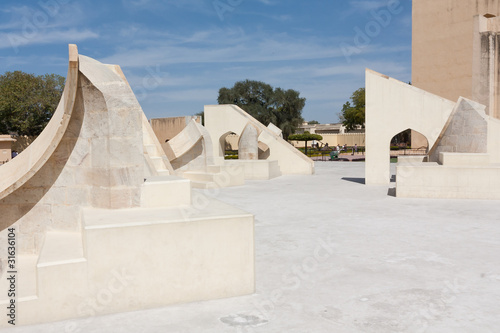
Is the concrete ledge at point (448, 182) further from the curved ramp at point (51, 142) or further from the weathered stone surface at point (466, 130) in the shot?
the curved ramp at point (51, 142)

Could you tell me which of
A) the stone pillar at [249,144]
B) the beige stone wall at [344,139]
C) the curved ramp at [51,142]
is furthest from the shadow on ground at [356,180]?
the beige stone wall at [344,139]

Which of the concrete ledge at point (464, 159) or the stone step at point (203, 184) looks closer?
the concrete ledge at point (464, 159)

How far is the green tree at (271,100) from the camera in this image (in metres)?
46.4

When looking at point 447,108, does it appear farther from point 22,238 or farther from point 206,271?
point 22,238

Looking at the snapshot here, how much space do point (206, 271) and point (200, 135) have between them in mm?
11075

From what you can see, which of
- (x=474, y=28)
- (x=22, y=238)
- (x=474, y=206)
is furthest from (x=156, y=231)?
(x=474, y=28)

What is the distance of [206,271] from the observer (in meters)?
4.51

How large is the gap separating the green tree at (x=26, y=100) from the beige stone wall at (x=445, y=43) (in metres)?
26.5

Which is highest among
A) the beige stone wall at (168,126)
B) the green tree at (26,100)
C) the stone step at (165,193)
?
the green tree at (26,100)

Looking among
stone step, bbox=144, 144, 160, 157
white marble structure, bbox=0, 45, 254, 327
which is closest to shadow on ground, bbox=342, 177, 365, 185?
stone step, bbox=144, 144, 160, 157

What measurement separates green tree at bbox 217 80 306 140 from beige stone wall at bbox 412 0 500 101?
56.6 feet

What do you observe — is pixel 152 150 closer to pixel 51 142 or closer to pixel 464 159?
pixel 51 142

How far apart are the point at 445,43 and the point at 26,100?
1140 inches

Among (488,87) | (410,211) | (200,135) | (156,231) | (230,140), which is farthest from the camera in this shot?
(230,140)
